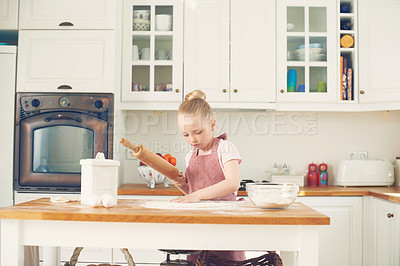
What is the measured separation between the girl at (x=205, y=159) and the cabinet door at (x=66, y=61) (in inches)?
53.1

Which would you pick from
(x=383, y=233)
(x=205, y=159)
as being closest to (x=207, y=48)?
(x=205, y=159)

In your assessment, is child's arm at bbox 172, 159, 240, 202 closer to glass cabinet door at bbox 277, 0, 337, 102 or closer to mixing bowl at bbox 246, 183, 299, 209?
mixing bowl at bbox 246, 183, 299, 209

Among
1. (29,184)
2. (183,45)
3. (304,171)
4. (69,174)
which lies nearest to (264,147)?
(304,171)

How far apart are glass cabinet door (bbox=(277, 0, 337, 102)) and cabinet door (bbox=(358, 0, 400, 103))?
22cm

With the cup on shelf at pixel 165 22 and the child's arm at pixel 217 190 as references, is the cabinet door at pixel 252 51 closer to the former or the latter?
the cup on shelf at pixel 165 22

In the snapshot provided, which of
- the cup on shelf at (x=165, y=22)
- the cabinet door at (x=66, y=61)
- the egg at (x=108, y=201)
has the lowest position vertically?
the egg at (x=108, y=201)

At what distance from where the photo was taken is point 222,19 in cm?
330

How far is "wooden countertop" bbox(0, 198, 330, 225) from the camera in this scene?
1.36 meters

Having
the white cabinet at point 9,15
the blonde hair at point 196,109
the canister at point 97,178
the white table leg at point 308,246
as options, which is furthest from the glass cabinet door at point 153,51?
the white table leg at point 308,246

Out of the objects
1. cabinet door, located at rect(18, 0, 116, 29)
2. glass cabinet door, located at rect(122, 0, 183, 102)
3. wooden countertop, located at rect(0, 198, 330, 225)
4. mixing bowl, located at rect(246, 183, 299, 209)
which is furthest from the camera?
glass cabinet door, located at rect(122, 0, 183, 102)

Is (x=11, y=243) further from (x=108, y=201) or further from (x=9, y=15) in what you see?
(x=9, y=15)

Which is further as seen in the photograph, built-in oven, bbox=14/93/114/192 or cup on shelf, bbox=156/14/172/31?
cup on shelf, bbox=156/14/172/31

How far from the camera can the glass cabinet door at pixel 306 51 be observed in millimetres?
3312

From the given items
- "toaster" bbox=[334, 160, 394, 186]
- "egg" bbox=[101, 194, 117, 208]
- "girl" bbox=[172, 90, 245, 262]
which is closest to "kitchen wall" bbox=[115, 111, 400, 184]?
"toaster" bbox=[334, 160, 394, 186]
